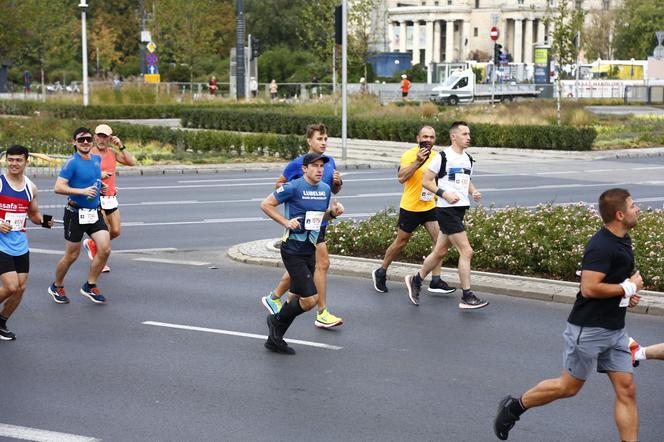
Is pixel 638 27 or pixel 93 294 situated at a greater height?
pixel 638 27

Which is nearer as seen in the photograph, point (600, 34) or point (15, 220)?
point (15, 220)

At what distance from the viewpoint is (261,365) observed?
9102mm

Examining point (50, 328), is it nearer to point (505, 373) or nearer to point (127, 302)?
point (127, 302)

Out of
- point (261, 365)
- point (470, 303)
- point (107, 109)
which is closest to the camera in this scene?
point (261, 365)

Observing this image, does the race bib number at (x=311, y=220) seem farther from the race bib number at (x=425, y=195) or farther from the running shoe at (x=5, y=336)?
the running shoe at (x=5, y=336)

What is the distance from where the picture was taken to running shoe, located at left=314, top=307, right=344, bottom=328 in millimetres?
10531

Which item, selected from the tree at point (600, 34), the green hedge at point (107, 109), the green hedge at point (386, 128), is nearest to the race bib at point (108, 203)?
the green hedge at point (386, 128)

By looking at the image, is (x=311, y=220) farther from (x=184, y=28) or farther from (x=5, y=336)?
(x=184, y=28)

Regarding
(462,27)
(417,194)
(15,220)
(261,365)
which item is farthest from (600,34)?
(261,365)

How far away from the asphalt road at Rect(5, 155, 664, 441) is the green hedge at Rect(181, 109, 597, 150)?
876 inches

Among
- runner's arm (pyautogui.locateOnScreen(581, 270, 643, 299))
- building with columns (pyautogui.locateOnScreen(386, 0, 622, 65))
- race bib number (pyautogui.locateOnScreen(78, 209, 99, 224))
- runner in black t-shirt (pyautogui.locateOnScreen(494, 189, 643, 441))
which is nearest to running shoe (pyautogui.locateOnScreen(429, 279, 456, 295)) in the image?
race bib number (pyautogui.locateOnScreen(78, 209, 99, 224))

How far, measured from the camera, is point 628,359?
265 inches

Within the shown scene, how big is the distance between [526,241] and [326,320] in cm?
348

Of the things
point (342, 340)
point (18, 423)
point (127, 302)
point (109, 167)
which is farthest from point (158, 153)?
point (18, 423)
